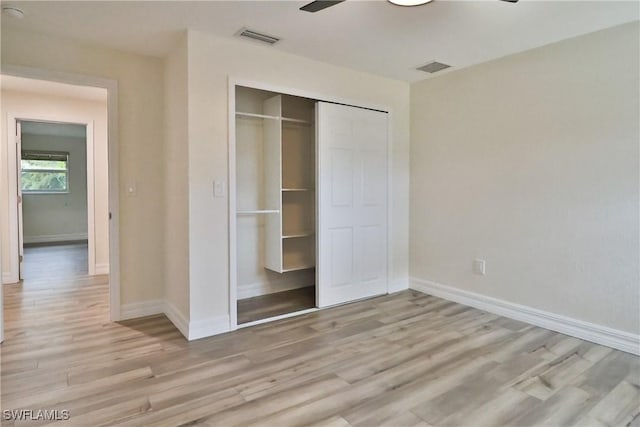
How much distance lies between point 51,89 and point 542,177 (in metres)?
5.57

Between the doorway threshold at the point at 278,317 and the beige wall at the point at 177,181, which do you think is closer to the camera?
the beige wall at the point at 177,181

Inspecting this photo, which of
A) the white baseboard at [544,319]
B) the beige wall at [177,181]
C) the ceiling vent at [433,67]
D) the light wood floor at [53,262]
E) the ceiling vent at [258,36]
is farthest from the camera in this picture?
the light wood floor at [53,262]

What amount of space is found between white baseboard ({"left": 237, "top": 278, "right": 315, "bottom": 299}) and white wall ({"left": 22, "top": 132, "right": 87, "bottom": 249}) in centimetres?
707

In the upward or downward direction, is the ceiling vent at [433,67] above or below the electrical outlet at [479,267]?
above

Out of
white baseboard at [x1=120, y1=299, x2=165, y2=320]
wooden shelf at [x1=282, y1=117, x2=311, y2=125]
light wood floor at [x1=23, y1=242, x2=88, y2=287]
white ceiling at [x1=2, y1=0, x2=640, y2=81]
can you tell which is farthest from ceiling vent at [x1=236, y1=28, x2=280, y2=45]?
light wood floor at [x1=23, y1=242, x2=88, y2=287]

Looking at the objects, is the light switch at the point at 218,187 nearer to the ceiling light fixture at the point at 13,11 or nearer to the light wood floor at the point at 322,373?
the light wood floor at the point at 322,373

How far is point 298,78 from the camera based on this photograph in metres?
3.49

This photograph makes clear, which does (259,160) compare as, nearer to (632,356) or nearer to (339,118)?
(339,118)

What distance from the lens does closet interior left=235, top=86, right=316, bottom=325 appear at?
12.8 feet

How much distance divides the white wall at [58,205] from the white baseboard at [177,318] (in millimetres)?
7095

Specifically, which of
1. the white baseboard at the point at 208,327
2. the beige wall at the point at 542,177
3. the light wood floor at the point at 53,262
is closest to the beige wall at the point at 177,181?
the white baseboard at the point at 208,327

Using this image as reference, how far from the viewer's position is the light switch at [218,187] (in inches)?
121

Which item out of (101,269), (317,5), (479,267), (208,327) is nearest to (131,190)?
(208,327)

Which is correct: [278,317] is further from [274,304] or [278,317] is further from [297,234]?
[297,234]
